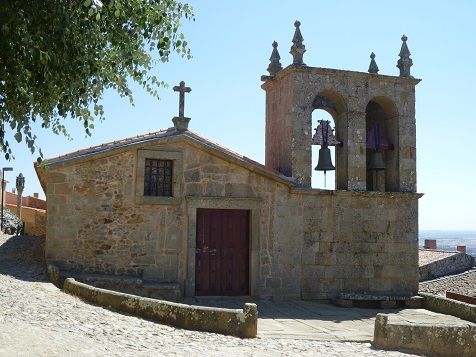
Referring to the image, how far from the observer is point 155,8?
19.5 ft

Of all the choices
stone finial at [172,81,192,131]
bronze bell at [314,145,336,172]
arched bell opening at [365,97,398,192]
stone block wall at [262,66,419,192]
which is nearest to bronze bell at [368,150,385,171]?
arched bell opening at [365,97,398,192]

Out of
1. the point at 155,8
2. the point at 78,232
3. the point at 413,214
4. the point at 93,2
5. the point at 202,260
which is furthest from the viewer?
the point at 413,214

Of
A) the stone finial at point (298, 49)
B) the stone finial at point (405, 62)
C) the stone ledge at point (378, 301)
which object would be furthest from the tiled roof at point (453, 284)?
the stone finial at point (298, 49)

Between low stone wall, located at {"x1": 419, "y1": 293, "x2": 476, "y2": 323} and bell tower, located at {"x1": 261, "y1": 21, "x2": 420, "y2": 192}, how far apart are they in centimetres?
298

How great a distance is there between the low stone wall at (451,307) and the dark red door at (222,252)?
14.9 feet

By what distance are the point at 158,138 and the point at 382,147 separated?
6223 mm

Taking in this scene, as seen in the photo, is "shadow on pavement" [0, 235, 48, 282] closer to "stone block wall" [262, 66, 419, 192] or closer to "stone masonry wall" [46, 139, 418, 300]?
"stone masonry wall" [46, 139, 418, 300]

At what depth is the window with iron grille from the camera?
41.4 feet

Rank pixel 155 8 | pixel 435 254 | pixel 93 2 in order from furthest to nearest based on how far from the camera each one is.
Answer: pixel 435 254 → pixel 155 8 → pixel 93 2

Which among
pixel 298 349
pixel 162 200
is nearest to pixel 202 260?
pixel 162 200

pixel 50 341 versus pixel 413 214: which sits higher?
pixel 413 214

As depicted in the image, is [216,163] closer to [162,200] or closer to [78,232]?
[162,200]

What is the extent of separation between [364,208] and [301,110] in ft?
9.93

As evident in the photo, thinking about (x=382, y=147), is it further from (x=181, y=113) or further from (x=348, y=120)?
(x=181, y=113)
